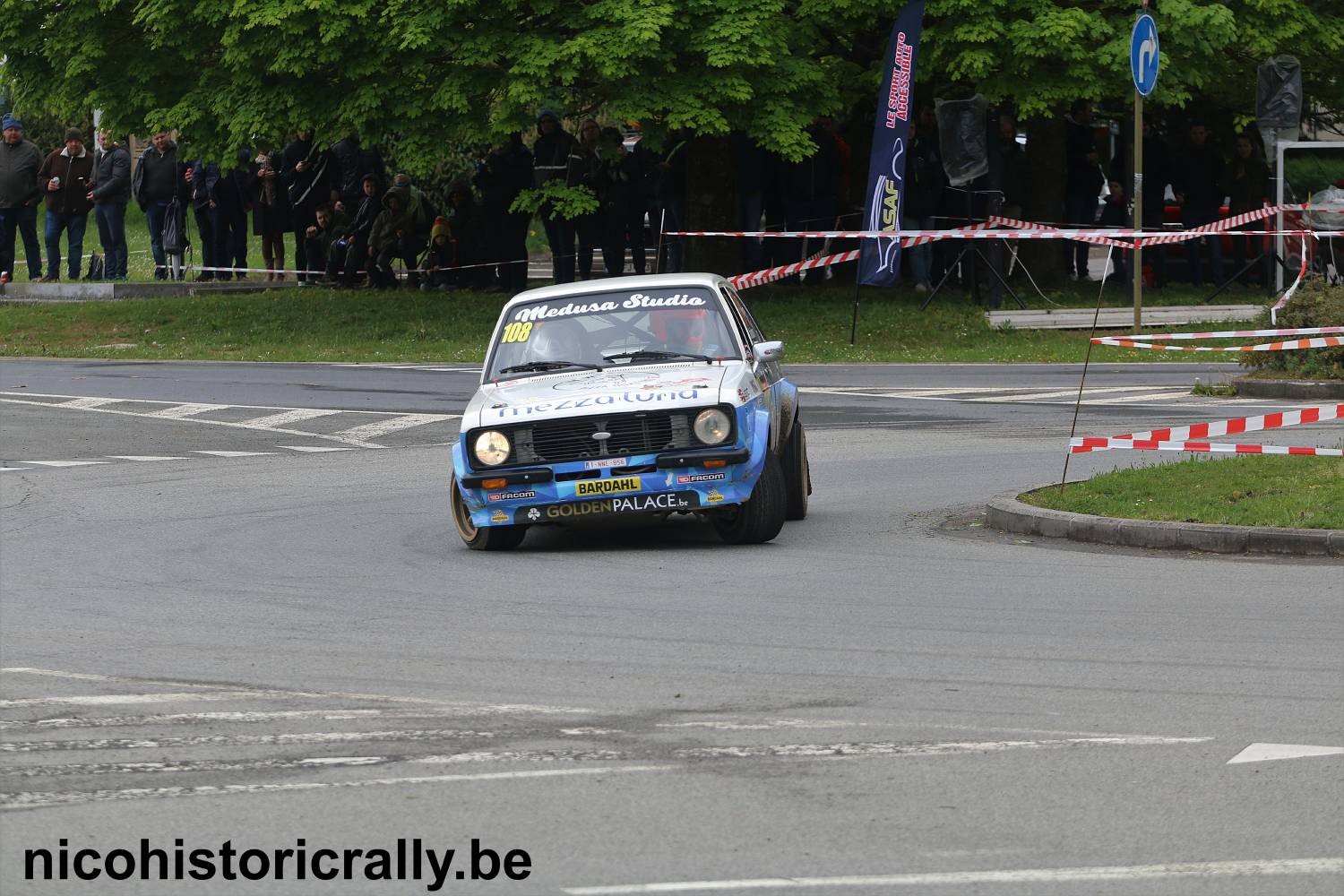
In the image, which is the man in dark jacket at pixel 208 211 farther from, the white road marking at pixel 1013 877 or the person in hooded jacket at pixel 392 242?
the white road marking at pixel 1013 877

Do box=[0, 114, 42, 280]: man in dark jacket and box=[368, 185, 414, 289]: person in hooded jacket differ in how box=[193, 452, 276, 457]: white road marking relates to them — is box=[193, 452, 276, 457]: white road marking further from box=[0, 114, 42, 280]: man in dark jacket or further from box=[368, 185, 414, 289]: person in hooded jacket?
box=[0, 114, 42, 280]: man in dark jacket

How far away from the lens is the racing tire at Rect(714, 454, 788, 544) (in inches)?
483

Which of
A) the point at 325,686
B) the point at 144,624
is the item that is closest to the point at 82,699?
the point at 325,686

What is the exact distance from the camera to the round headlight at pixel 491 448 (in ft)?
39.9

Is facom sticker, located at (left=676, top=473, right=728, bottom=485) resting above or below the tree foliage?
below

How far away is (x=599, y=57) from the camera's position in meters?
26.9

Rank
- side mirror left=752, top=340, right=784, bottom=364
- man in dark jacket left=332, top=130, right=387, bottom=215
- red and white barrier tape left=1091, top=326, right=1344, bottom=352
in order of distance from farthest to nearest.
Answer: man in dark jacket left=332, top=130, right=387, bottom=215 < red and white barrier tape left=1091, top=326, right=1344, bottom=352 < side mirror left=752, top=340, right=784, bottom=364

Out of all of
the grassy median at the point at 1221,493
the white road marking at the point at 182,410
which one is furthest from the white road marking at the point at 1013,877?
the white road marking at the point at 182,410

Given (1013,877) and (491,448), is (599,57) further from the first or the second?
(1013,877)

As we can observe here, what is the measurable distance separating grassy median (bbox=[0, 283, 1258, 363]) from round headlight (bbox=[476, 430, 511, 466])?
13.4 m

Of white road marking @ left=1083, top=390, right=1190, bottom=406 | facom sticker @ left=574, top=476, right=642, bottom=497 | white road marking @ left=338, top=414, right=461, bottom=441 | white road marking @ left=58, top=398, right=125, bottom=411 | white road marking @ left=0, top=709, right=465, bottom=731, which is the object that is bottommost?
white road marking @ left=338, top=414, right=461, bottom=441

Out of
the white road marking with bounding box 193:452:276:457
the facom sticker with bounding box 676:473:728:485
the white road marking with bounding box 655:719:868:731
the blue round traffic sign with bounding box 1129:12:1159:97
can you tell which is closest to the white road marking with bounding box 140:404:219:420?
the white road marking with bounding box 193:452:276:457

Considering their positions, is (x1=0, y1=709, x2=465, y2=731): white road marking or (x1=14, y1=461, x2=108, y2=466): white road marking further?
(x1=14, y1=461, x2=108, y2=466): white road marking

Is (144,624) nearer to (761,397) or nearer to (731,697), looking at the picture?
(731,697)
